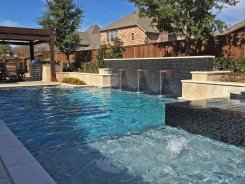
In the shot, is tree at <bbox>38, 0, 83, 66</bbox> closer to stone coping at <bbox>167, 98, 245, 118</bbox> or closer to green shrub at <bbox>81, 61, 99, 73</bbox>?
green shrub at <bbox>81, 61, 99, 73</bbox>

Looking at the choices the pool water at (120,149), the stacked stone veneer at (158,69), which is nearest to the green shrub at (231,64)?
the stacked stone veneer at (158,69)

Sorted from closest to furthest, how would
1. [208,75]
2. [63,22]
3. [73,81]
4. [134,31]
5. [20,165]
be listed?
[20,165] → [208,75] → [73,81] → [63,22] → [134,31]

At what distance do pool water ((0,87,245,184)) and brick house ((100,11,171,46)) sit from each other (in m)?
31.0

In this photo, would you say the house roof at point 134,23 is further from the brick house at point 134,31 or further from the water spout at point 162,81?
the water spout at point 162,81

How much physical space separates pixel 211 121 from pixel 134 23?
118 feet

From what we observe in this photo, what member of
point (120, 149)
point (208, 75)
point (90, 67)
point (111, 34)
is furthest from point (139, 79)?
point (111, 34)

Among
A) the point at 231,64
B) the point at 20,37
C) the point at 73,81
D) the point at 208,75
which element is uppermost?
the point at 20,37

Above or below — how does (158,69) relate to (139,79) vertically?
above

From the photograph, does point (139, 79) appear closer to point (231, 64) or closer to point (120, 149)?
point (231, 64)

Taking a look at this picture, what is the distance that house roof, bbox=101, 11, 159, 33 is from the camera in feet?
138

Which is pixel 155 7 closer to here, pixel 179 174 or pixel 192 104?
pixel 192 104

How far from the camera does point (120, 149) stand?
7191 mm

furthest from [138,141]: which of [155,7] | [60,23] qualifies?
[60,23]

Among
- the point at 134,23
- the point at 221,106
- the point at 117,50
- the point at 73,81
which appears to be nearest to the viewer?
the point at 221,106
